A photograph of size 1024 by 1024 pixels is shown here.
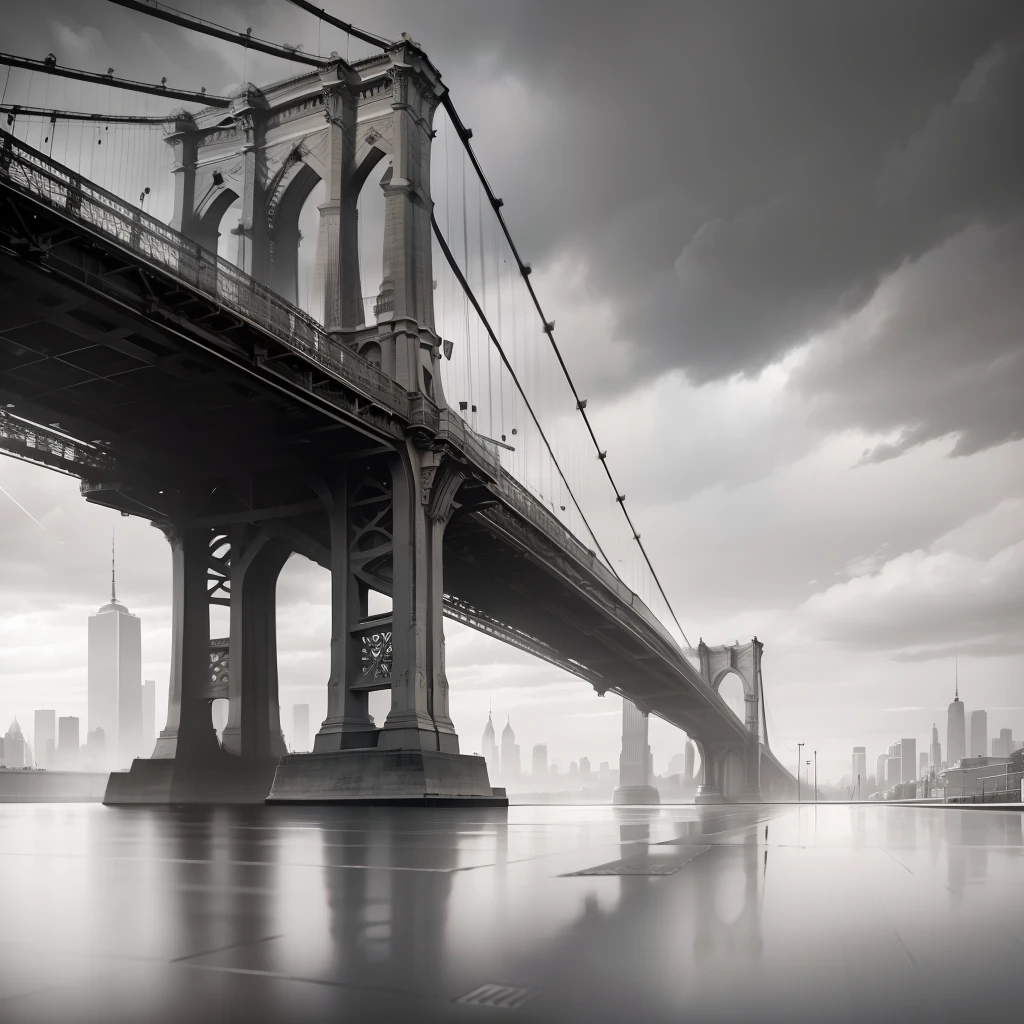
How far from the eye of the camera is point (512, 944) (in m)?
1.88

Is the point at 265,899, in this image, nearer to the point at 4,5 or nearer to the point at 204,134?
the point at 4,5

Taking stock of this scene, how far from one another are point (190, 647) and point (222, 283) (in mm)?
11593

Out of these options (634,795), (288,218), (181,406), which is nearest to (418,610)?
(181,406)

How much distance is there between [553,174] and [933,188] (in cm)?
1893

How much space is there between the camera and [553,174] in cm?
4228

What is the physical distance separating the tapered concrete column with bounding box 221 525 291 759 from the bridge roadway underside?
0.92 m

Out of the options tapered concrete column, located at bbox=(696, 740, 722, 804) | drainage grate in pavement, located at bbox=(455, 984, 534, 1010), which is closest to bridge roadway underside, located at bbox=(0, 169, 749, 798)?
drainage grate in pavement, located at bbox=(455, 984, 534, 1010)

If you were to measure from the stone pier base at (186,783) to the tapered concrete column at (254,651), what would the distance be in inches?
22.1

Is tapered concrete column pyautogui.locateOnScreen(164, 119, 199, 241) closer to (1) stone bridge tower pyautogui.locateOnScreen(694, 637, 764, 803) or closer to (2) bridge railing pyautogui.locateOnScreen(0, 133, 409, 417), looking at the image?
(2) bridge railing pyautogui.locateOnScreen(0, 133, 409, 417)

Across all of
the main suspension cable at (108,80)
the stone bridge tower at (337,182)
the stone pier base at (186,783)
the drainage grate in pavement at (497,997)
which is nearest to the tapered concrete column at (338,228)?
the stone bridge tower at (337,182)

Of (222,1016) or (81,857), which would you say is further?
(81,857)

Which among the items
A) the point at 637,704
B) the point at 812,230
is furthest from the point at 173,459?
the point at 637,704

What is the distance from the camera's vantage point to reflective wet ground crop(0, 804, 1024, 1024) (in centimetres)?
137

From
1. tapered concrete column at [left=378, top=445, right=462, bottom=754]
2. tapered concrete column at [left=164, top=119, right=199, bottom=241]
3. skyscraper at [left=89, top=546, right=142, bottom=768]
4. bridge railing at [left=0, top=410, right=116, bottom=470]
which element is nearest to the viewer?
tapered concrete column at [left=378, top=445, right=462, bottom=754]
